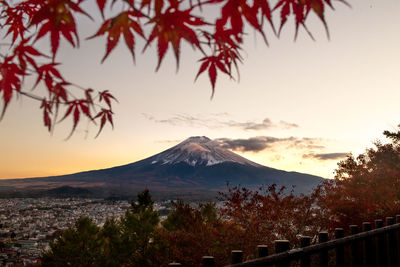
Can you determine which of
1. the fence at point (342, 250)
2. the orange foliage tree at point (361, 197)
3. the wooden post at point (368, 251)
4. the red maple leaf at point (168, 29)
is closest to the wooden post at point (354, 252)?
the fence at point (342, 250)

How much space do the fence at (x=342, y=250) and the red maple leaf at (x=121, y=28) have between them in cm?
144

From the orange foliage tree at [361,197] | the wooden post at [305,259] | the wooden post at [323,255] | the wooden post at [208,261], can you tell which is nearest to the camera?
the wooden post at [208,261]

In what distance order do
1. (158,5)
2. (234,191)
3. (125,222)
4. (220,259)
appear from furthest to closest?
(125,222), (234,191), (220,259), (158,5)

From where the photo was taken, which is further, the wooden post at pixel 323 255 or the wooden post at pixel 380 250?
the wooden post at pixel 380 250

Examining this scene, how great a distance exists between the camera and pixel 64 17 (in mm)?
1522

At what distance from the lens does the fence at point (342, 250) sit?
274 cm

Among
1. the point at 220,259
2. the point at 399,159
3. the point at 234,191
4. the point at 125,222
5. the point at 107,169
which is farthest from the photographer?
the point at 107,169

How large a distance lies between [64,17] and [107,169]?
204 metres

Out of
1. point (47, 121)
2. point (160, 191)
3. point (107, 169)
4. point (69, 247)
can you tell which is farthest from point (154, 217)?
point (107, 169)

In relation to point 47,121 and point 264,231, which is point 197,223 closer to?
point 264,231

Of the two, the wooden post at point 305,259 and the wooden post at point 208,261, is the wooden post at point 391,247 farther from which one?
the wooden post at point 208,261

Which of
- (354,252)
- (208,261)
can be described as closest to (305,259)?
(208,261)

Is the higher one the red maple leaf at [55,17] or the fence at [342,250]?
the red maple leaf at [55,17]

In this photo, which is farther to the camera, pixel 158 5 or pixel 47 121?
pixel 47 121
